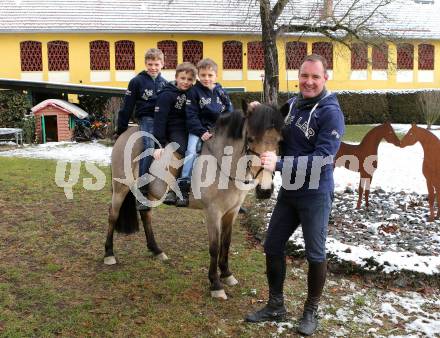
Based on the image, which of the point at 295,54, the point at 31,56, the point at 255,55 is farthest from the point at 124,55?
the point at 295,54

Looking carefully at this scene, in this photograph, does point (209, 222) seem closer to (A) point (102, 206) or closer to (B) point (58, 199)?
(A) point (102, 206)

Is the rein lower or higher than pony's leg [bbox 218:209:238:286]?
higher

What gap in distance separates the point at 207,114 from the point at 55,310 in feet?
7.76

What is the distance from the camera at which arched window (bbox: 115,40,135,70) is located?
25.3 metres

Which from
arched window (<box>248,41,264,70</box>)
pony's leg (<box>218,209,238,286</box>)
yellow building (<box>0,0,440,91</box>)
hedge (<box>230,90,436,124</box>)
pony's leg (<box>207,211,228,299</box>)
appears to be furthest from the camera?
arched window (<box>248,41,264,70</box>)

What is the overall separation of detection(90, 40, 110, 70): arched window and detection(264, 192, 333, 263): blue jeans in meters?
23.0

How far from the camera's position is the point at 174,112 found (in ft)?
16.5

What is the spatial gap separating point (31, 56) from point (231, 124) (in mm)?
23227

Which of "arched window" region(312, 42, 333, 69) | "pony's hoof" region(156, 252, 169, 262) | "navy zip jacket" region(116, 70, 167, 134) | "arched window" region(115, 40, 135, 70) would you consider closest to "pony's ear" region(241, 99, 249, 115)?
"navy zip jacket" region(116, 70, 167, 134)

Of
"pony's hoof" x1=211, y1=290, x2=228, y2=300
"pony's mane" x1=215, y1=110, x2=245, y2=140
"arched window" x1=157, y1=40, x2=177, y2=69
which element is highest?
"arched window" x1=157, y1=40, x2=177, y2=69

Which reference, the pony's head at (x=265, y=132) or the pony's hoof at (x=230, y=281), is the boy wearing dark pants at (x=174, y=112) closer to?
the pony's hoof at (x=230, y=281)

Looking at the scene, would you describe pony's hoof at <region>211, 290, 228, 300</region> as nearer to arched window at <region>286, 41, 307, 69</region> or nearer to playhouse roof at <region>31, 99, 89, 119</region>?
playhouse roof at <region>31, 99, 89, 119</region>

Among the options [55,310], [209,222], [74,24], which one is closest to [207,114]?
[209,222]

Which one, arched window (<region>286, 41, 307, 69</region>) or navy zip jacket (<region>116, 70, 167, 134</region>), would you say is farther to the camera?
arched window (<region>286, 41, 307, 69</region>)
